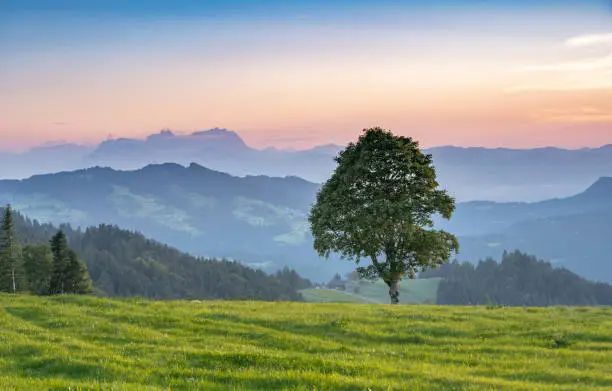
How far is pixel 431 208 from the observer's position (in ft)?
173

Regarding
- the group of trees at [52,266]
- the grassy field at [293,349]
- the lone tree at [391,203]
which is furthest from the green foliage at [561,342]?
the group of trees at [52,266]

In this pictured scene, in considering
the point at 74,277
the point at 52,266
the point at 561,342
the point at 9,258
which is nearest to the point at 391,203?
the point at 561,342

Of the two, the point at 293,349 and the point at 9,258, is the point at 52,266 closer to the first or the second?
the point at 9,258

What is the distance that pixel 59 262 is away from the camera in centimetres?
9900

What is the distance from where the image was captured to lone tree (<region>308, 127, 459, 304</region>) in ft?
173

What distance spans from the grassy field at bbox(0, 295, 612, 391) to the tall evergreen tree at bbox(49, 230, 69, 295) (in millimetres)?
67960

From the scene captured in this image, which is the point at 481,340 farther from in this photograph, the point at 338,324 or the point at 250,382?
the point at 250,382

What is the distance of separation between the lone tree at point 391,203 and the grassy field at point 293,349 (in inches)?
734

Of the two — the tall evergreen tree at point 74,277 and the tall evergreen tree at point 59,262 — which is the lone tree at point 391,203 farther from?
the tall evergreen tree at point 74,277

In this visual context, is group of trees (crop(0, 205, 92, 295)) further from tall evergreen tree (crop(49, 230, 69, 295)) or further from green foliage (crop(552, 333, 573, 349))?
green foliage (crop(552, 333, 573, 349))

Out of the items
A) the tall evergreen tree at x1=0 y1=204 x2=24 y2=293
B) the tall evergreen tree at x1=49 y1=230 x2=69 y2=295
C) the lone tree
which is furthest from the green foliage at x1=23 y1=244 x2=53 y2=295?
the lone tree

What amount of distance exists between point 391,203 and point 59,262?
72605 millimetres

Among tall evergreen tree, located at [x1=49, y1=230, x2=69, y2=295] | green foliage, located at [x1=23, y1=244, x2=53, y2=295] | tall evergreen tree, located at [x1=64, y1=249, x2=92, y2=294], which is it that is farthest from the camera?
green foliage, located at [x1=23, y1=244, x2=53, y2=295]

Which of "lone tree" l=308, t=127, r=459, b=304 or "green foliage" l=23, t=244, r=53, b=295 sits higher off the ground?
"lone tree" l=308, t=127, r=459, b=304
